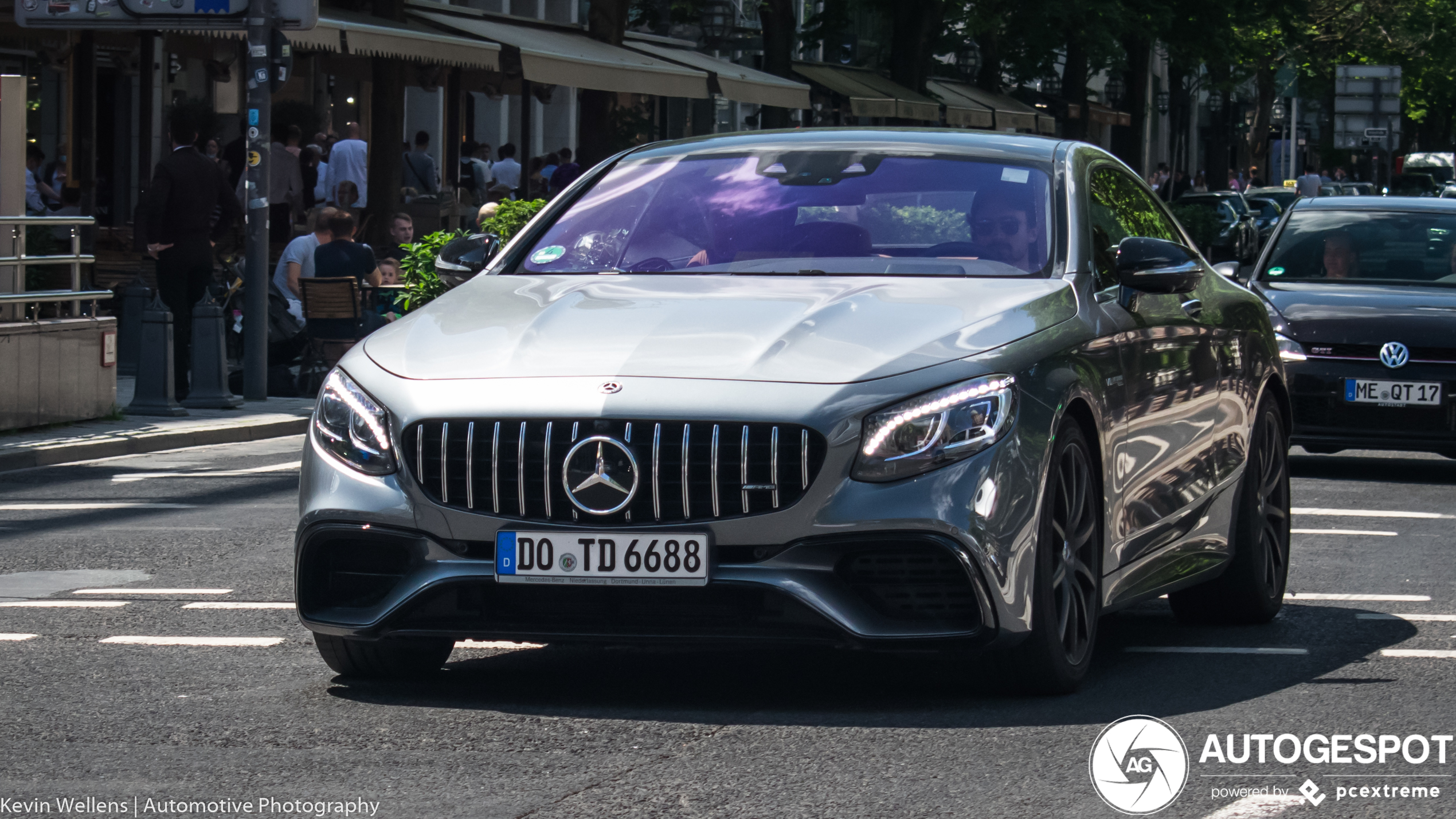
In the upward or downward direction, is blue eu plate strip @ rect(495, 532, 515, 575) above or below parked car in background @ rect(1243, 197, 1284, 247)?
above

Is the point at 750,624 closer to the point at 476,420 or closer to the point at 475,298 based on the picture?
the point at 476,420

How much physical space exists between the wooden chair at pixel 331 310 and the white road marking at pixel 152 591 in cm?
975

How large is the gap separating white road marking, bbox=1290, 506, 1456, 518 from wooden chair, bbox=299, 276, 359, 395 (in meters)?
8.58

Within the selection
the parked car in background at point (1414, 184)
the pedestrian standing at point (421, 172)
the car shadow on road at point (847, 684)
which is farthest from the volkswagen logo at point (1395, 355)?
the parked car in background at point (1414, 184)

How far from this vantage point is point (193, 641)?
297 inches

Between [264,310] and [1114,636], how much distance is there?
11.4 meters

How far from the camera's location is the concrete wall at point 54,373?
15156 mm

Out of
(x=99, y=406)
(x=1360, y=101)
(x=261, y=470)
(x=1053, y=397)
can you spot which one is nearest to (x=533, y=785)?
(x=1053, y=397)

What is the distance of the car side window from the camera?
726cm

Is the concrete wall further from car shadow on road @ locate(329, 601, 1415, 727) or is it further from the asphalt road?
car shadow on road @ locate(329, 601, 1415, 727)

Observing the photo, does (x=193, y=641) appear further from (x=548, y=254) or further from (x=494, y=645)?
(x=548, y=254)

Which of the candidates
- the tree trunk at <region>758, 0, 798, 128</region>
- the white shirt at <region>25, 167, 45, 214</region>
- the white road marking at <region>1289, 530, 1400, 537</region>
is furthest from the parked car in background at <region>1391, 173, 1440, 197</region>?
the white road marking at <region>1289, 530, 1400, 537</region>

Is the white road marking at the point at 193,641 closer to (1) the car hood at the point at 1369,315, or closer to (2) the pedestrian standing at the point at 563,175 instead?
(1) the car hood at the point at 1369,315

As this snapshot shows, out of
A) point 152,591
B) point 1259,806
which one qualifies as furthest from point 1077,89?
point 1259,806
